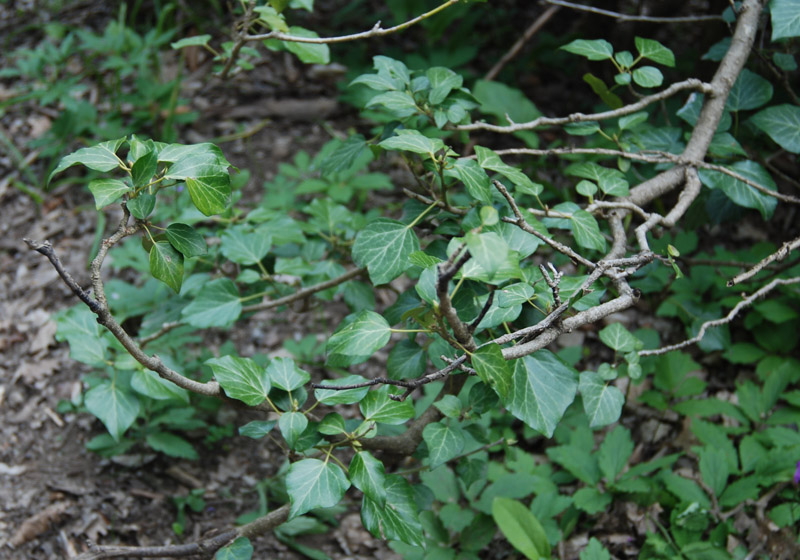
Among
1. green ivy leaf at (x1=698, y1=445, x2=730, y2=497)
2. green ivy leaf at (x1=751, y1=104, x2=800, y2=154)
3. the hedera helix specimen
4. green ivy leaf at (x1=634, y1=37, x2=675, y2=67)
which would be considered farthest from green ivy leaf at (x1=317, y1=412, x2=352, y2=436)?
green ivy leaf at (x1=751, y1=104, x2=800, y2=154)

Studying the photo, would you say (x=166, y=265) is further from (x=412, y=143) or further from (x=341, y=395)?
(x=412, y=143)

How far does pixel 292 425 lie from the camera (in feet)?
3.80

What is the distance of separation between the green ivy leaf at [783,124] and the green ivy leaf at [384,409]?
1261 millimetres

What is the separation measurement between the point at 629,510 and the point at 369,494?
1.24 metres

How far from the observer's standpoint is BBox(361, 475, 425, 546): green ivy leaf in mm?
1212

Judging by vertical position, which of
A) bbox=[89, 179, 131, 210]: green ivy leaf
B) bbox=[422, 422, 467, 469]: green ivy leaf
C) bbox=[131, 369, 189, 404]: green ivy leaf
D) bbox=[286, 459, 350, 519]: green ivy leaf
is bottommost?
bbox=[131, 369, 189, 404]: green ivy leaf

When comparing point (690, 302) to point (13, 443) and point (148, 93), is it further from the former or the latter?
point (148, 93)

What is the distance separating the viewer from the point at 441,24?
331 centimetres

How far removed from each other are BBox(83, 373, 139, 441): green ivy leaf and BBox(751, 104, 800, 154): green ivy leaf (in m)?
1.80

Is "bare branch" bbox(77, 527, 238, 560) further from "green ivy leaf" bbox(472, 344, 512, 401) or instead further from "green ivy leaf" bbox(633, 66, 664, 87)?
"green ivy leaf" bbox(633, 66, 664, 87)

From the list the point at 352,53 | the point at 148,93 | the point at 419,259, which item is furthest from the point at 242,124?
the point at 419,259

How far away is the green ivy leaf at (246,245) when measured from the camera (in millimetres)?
1657

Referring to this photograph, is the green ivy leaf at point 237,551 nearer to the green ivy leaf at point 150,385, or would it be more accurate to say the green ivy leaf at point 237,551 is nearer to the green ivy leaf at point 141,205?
the green ivy leaf at point 150,385

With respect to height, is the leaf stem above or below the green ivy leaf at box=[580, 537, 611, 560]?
above
